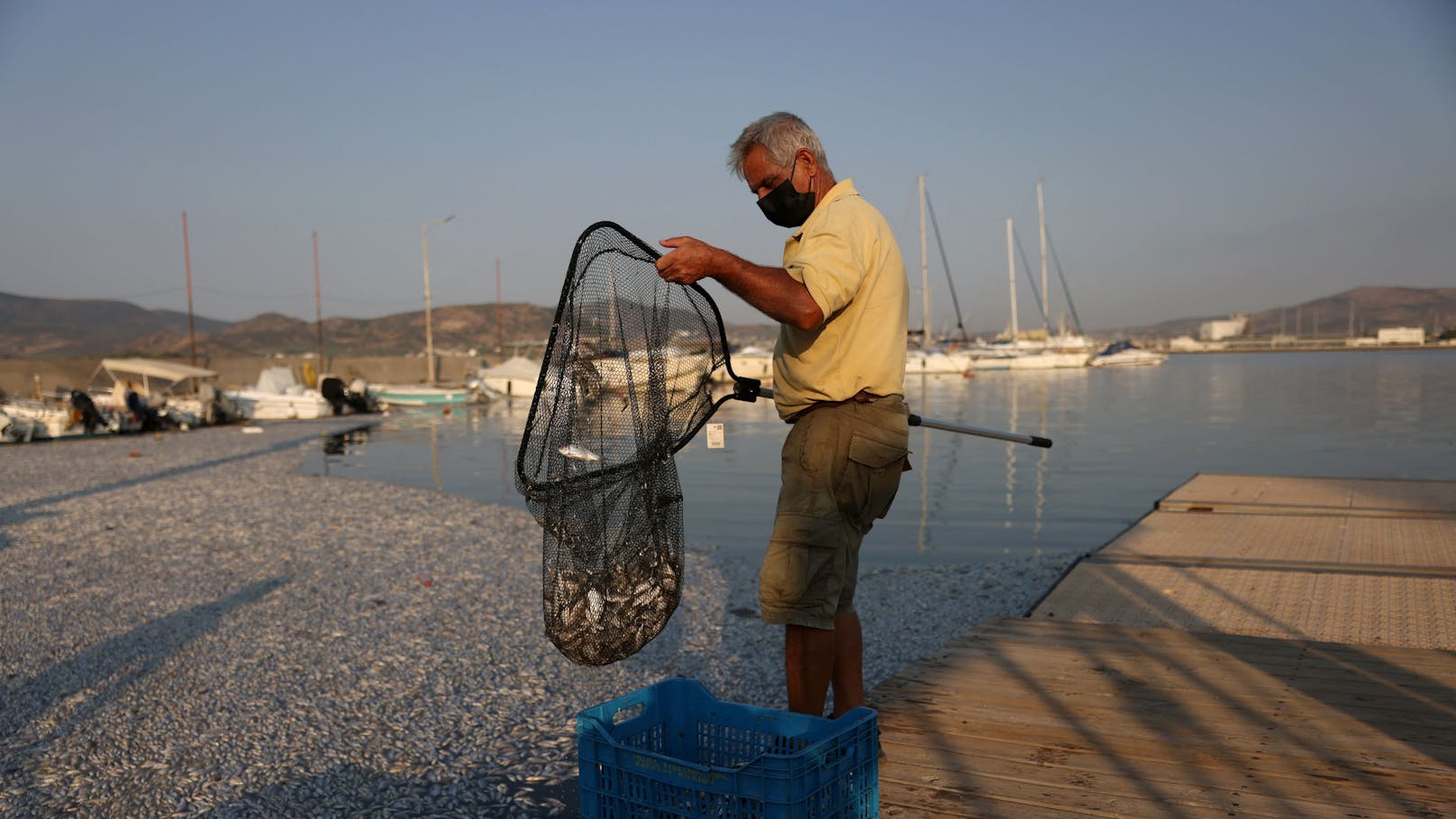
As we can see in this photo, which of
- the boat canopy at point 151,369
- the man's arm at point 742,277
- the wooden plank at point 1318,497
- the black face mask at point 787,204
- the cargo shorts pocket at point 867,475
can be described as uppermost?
the black face mask at point 787,204

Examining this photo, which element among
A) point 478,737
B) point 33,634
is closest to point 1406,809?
point 478,737

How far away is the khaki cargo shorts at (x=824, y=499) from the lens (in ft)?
11.6

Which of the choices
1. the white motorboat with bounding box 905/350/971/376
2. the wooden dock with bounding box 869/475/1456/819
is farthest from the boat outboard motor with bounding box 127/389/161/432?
the white motorboat with bounding box 905/350/971/376

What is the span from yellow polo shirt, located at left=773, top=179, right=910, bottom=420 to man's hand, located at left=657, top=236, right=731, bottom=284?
38cm

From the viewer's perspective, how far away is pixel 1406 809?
3389mm

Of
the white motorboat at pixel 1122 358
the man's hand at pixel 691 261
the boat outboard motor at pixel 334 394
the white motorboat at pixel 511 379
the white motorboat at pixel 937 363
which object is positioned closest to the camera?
the man's hand at pixel 691 261

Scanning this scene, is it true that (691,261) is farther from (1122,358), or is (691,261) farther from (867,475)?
(1122,358)

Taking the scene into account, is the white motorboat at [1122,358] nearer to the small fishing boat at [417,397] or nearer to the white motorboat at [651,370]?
the small fishing boat at [417,397]

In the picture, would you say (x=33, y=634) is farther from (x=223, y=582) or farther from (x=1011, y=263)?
(x=1011, y=263)

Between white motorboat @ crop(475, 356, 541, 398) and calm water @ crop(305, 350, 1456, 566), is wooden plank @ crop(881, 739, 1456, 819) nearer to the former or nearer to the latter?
calm water @ crop(305, 350, 1456, 566)

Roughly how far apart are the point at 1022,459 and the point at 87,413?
88.7ft

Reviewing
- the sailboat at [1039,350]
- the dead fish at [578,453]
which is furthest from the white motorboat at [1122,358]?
the dead fish at [578,453]

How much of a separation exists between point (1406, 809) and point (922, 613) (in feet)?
18.8

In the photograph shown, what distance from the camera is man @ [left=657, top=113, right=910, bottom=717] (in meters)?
3.53
